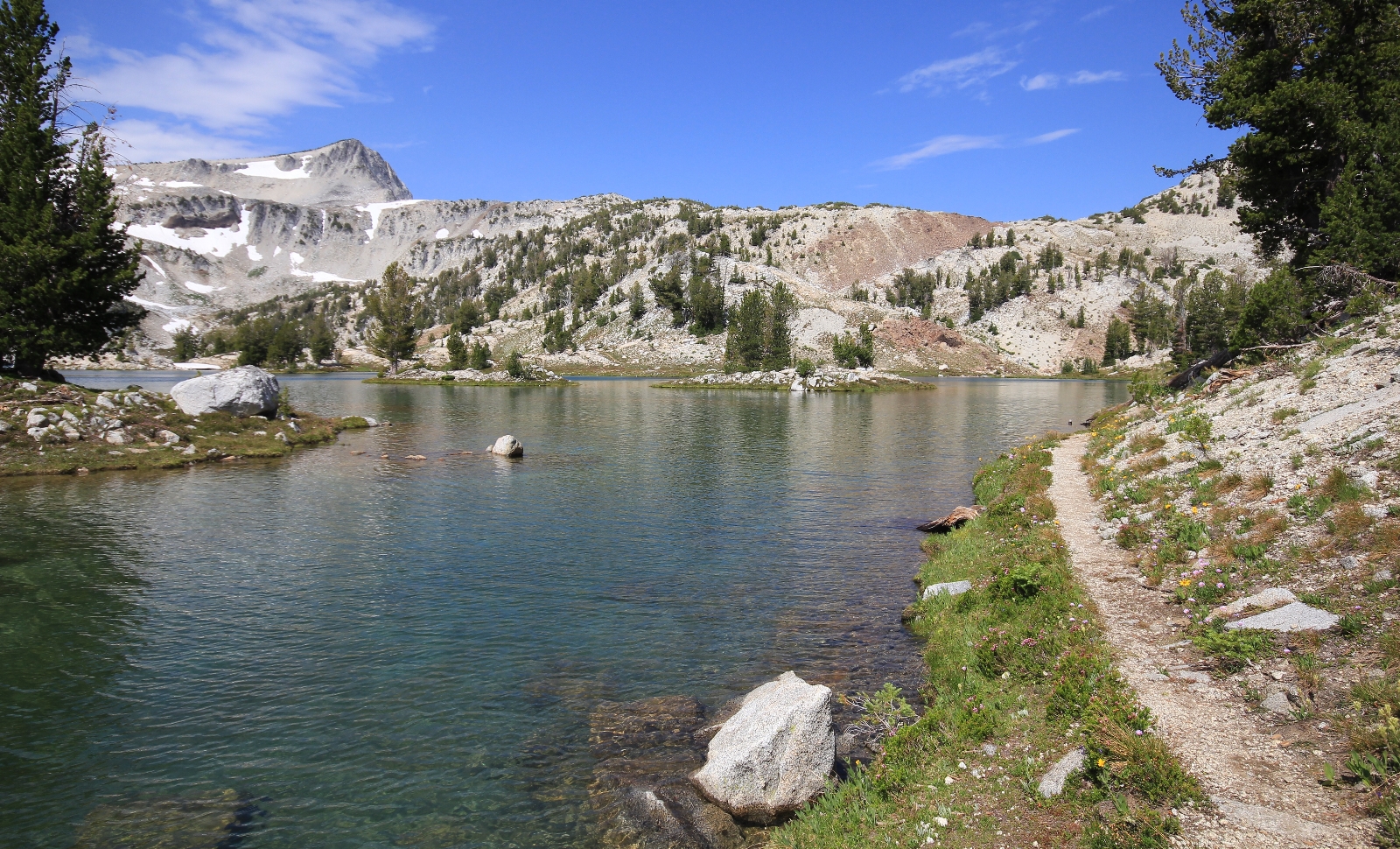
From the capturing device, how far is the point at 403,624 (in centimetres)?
2002

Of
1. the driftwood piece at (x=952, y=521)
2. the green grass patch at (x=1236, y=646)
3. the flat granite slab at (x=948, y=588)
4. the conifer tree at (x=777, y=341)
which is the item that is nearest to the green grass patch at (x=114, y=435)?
the driftwood piece at (x=952, y=521)

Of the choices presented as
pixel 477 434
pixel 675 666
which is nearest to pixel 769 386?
pixel 477 434

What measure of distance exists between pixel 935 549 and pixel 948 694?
42.9ft

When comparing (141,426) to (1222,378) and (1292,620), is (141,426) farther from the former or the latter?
(1222,378)

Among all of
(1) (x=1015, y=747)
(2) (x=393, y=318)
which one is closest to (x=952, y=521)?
(1) (x=1015, y=747)

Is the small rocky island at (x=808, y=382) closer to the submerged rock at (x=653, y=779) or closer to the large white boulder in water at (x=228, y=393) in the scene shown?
the large white boulder in water at (x=228, y=393)

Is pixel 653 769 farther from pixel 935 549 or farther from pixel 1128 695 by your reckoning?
pixel 935 549

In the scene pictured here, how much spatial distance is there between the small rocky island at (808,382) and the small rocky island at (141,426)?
94.3 meters

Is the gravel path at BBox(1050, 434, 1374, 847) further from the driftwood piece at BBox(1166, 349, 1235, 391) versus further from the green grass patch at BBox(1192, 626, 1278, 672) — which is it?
the driftwood piece at BBox(1166, 349, 1235, 391)

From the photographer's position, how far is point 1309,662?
35.4ft

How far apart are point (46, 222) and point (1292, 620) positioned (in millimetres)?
67381

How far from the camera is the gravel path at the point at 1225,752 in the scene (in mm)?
7820

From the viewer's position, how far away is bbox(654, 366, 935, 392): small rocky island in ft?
451

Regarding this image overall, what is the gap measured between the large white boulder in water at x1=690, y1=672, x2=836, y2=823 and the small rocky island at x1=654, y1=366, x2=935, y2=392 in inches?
4887
